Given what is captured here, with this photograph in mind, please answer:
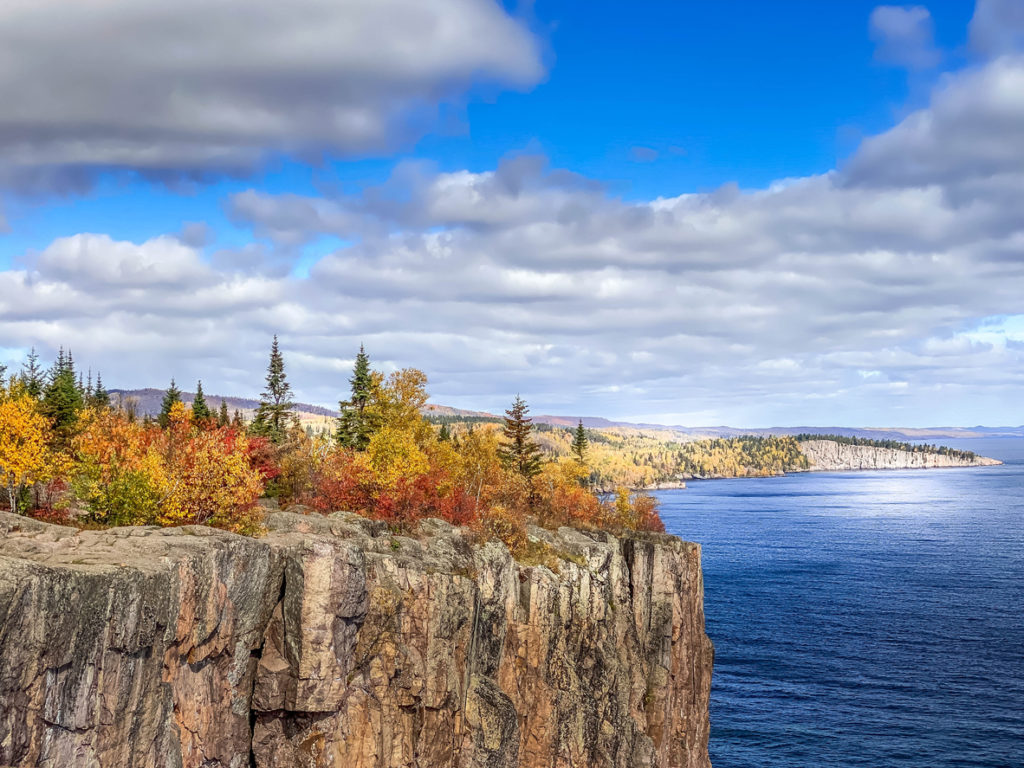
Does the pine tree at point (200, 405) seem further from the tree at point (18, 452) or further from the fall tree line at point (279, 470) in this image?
the tree at point (18, 452)

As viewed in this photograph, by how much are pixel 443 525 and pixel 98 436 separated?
91.7ft

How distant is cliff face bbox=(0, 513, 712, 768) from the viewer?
2123 cm

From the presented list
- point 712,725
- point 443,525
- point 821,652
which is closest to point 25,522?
point 443,525

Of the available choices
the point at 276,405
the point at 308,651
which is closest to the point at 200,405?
the point at 276,405

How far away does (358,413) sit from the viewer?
81.4m

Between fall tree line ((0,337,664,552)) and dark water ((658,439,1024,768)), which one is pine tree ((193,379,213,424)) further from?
dark water ((658,439,1024,768))

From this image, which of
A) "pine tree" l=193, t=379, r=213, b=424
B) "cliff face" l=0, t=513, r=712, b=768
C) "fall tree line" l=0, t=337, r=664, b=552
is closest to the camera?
"cliff face" l=0, t=513, r=712, b=768

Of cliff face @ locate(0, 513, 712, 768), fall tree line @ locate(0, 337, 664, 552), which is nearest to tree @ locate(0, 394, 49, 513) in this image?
fall tree line @ locate(0, 337, 664, 552)

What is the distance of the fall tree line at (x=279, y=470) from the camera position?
3600 cm

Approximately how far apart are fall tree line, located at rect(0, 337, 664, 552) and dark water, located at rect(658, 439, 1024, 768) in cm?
2161

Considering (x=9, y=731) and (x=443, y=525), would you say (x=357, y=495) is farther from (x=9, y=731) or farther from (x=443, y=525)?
(x=9, y=731)

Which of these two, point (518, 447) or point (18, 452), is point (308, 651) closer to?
point (18, 452)

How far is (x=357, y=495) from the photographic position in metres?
54.1

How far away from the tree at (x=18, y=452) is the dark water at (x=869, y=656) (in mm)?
56134
